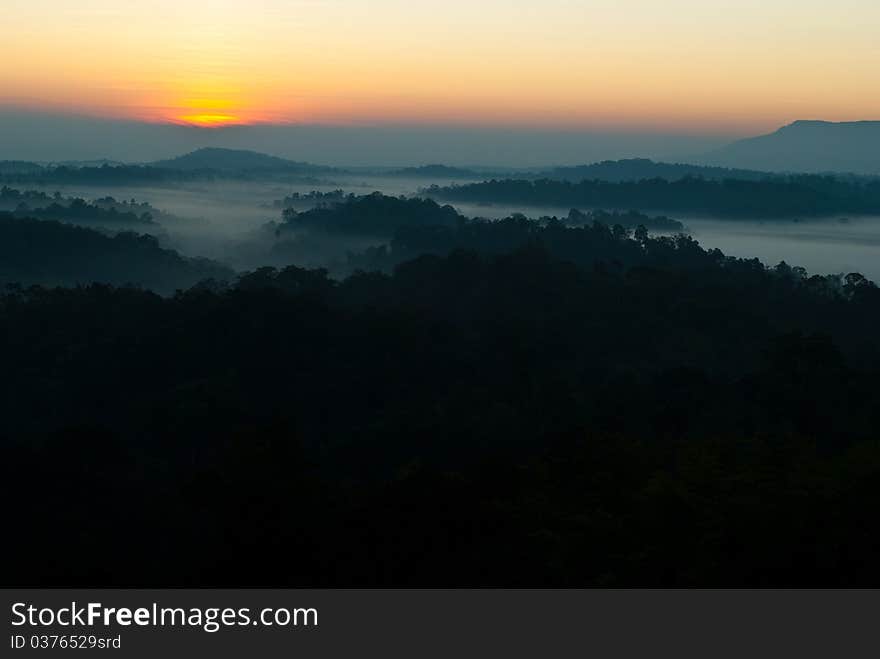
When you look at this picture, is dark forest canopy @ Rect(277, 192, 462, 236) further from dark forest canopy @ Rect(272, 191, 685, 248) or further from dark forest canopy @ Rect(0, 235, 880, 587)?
dark forest canopy @ Rect(0, 235, 880, 587)

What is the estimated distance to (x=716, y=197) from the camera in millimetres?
141000

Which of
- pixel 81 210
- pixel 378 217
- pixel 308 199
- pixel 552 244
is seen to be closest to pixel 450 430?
pixel 552 244

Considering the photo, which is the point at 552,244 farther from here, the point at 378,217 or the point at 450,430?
the point at 450,430

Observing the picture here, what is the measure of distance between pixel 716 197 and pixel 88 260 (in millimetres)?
91010

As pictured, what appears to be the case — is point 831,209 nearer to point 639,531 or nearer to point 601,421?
point 601,421

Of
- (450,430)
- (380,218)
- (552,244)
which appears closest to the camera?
(450,430)

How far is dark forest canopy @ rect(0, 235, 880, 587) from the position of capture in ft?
44.2

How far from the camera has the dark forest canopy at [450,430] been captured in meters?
13.5

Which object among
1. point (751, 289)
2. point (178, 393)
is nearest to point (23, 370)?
point (178, 393)

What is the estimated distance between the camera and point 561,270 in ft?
164

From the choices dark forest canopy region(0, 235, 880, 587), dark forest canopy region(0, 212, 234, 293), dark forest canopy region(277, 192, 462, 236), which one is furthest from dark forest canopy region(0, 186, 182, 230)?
dark forest canopy region(0, 235, 880, 587)

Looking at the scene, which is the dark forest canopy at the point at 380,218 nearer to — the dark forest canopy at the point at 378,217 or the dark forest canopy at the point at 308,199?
the dark forest canopy at the point at 378,217

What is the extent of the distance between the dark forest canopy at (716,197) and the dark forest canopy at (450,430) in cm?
8667

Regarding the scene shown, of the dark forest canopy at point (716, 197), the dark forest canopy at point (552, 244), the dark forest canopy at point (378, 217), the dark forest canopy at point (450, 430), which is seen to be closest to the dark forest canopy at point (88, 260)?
the dark forest canopy at point (552, 244)
